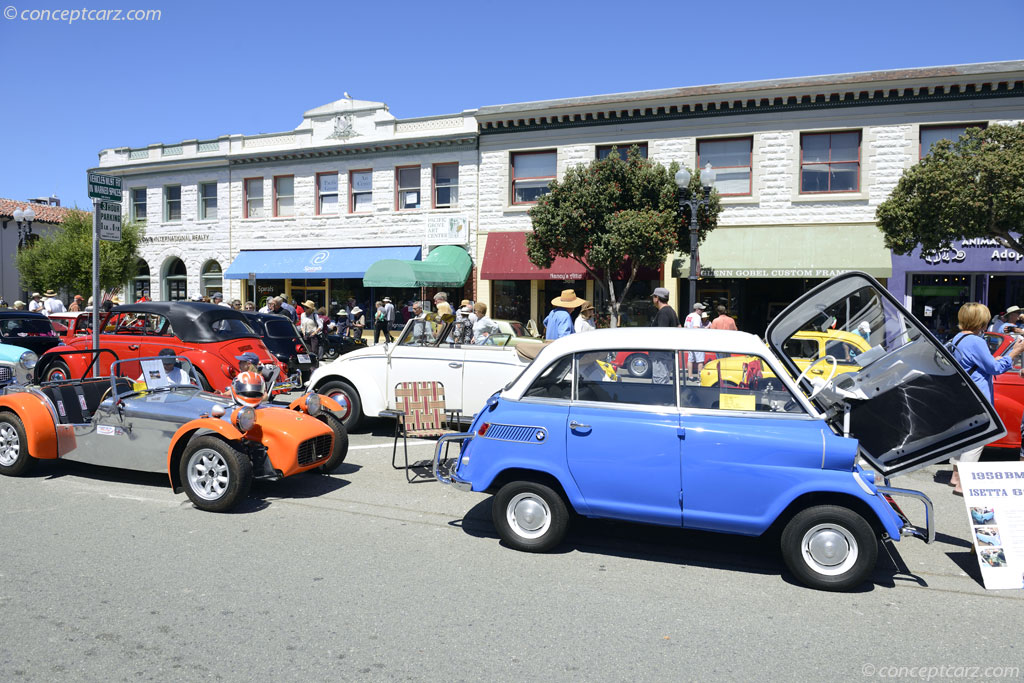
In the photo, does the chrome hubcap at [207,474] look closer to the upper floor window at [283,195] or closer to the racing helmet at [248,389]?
the racing helmet at [248,389]

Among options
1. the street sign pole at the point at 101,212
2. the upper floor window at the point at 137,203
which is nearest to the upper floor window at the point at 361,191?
the upper floor window at the point at 137,203

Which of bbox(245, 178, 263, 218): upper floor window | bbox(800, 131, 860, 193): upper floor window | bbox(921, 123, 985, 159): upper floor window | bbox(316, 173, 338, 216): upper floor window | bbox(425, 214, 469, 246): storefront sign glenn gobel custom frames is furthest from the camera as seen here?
bbox(245, 178, 263, 218): upper floor window

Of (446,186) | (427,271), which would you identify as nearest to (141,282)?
(446,186)

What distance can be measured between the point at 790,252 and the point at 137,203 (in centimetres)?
2611

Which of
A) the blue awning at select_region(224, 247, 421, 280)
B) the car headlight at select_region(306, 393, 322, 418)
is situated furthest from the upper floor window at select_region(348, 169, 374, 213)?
the car headlight at select_region(306, 393, 322, 418)

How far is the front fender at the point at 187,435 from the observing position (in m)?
6.02

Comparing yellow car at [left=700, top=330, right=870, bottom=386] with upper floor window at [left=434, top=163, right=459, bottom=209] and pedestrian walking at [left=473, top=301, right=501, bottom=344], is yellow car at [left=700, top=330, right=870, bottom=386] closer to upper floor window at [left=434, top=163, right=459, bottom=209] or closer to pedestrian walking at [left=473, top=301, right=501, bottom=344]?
pedestrian walking at [left=473, top=301, right=501, bottom=344]

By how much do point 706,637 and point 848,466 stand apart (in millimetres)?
1536

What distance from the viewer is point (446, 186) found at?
23875 mm

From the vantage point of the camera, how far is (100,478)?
7195 millimetres

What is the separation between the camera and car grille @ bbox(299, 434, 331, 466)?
6377 mm

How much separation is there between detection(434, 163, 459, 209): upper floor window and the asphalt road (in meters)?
18.6

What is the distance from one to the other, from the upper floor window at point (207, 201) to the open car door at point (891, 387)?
2703 cm

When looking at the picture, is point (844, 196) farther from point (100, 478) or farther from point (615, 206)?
point (100, 478)
